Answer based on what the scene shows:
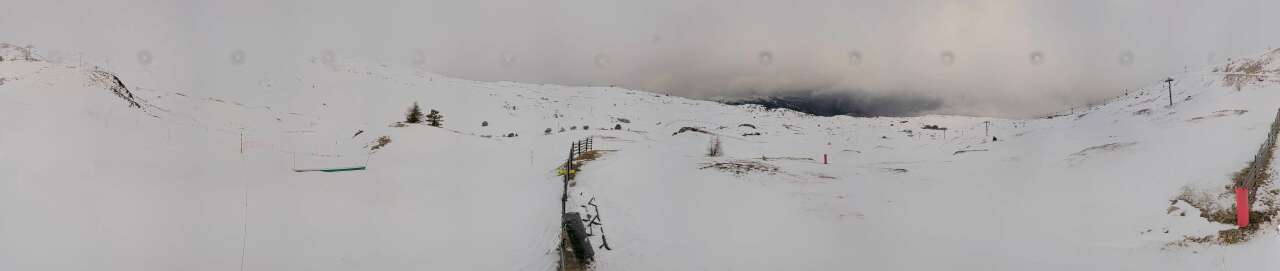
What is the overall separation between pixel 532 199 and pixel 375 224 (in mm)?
5238

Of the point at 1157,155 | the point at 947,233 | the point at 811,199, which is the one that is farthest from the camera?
the point at 1157,155

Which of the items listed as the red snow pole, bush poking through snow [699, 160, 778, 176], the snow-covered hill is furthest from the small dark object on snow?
the red snow pole

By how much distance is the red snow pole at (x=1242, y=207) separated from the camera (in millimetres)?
11398

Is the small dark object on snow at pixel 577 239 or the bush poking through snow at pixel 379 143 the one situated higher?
the bush poking through snow at pixel 379 143

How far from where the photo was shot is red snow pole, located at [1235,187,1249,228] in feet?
37.4

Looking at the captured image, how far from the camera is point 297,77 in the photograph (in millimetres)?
84812

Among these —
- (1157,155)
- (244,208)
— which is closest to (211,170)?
(244,208)

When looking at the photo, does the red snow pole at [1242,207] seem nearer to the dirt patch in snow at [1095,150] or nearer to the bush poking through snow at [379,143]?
the dirt patch in snow at [1095,150]

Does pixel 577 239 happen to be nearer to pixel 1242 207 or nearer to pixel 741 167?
pixel 1242 207

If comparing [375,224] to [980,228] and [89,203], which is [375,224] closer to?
[89,203]

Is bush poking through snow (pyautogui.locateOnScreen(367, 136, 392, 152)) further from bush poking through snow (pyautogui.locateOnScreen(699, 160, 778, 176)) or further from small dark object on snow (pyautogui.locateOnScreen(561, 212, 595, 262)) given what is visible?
small dark object on snow (pyautogui.locateOnScreen(561, 212, 595, 262))

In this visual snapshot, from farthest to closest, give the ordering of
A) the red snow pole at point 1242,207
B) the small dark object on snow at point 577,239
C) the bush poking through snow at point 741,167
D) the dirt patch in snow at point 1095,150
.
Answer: the dirt patch in snow at point 1095,150 < the bush poking through snow at point 741,167 < the red snow pole at point 1242,207 < the small dark object on snow at point 577,239

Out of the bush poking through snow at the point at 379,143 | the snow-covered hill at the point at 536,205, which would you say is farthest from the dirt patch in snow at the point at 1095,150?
the bush poking through snow at the point at 379,143

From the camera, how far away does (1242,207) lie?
455 inches
